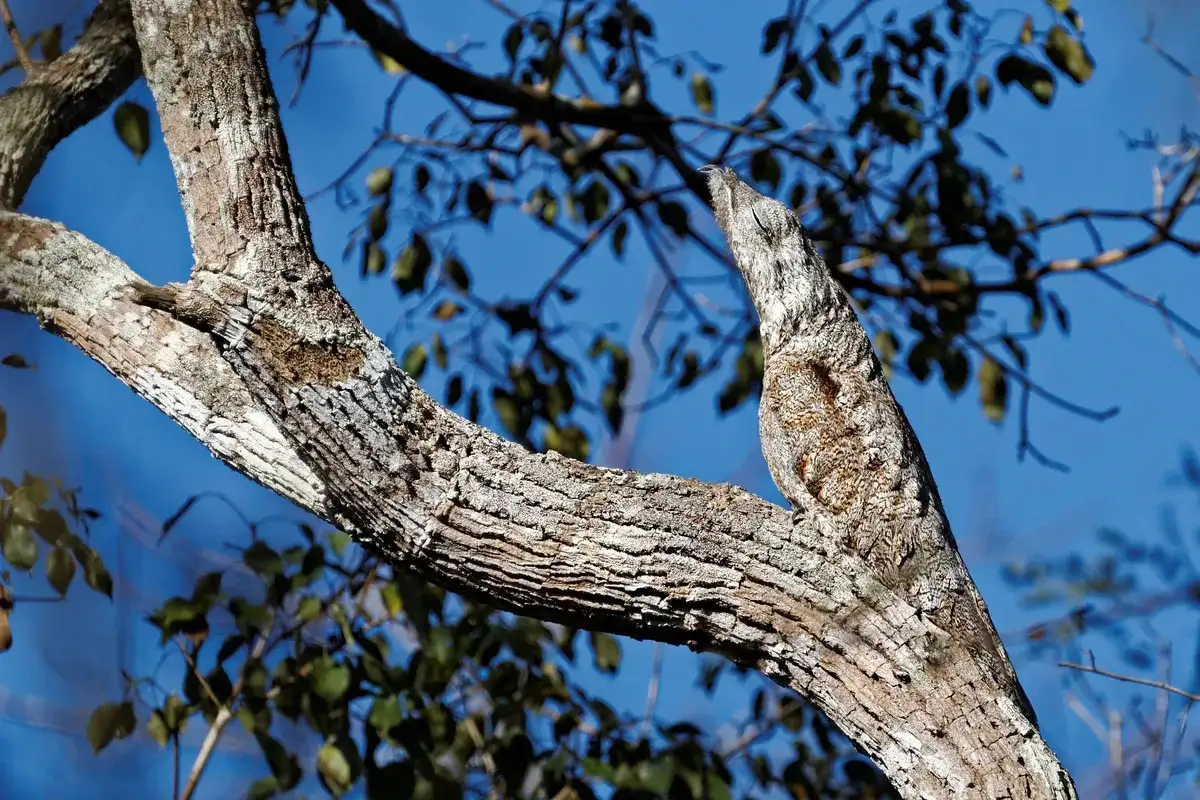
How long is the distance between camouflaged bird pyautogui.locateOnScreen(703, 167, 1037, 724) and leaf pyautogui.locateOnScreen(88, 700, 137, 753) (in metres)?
1.36

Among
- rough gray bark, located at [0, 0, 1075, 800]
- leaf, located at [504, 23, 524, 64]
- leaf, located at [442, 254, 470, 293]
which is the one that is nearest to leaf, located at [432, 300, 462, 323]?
leaf, located at [442, 254, 470, 293]

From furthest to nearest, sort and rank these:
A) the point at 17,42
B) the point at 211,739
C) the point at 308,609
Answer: the point at 308,609 < the point at 211,739 < the point at 17,42

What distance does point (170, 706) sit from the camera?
101 inches

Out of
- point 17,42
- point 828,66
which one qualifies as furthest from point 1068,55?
point 17,42

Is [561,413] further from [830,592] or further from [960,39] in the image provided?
[830,592]

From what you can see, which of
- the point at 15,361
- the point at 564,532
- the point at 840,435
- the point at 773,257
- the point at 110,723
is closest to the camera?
the point at 564,532

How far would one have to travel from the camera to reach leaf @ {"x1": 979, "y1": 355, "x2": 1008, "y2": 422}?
3.96 metres

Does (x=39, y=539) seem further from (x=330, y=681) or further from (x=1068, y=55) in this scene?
(x=1068, y=55)

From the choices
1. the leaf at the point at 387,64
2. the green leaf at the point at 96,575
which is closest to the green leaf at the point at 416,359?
the leaf at the point at 387,64

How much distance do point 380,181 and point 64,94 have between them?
1863 mm

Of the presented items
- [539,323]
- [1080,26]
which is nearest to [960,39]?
[1080,26]

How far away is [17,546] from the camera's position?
2164 millimetres

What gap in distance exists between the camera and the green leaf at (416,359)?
386cm

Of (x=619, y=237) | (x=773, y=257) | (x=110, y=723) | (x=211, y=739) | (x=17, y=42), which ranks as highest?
(x=619, y=237)
